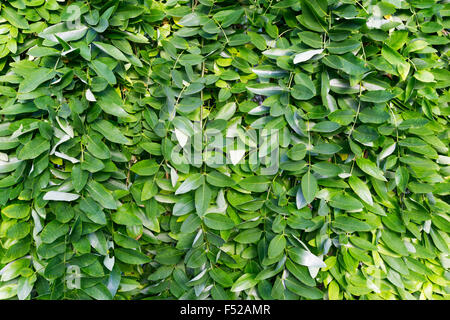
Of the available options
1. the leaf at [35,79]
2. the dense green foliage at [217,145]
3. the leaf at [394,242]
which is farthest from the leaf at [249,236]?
the leaf at [35,79]

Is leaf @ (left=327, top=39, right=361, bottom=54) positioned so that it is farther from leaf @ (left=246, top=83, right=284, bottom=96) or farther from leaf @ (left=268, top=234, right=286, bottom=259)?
leaf @ (left=268, top=234, right=286, bottom=259)

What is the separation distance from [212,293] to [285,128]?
0.65 m

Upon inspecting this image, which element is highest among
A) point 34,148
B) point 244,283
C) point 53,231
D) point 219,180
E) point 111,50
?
point 111,50

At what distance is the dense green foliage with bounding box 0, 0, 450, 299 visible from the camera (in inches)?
42.9

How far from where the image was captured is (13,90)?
1117mm

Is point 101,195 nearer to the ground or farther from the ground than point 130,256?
farther from the ground

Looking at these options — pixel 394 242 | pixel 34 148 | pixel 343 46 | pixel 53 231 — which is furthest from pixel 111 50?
pixel 394 242

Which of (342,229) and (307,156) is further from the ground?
(307,156)

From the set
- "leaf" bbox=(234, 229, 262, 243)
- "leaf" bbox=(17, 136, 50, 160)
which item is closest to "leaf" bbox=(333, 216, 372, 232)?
"leaf" bbox=(234, 229, 262, 243)

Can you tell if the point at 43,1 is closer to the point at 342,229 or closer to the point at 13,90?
the point at 13,90

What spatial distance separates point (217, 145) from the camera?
3.69 feet

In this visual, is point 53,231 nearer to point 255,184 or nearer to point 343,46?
point 255,184

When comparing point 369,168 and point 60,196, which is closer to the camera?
point 60,196
